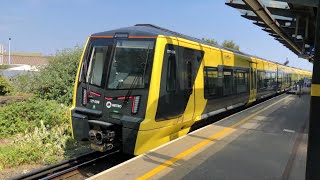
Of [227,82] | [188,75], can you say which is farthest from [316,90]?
[227,82]

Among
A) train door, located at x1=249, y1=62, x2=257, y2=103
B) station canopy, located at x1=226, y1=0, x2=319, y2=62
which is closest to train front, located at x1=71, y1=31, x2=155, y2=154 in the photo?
station canopy, located at x1=226, y1=0, x2=319, y2=62

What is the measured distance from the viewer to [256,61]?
18828mm

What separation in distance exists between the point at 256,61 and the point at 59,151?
12.2m

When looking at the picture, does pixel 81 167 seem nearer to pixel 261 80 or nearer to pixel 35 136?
pixel 35 136

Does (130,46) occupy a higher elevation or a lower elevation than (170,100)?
higher

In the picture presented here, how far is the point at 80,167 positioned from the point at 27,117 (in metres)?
4.69

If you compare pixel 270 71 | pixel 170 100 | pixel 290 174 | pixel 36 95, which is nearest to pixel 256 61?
pixel 270 71

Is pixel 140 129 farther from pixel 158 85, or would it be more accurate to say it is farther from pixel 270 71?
pixel 270 71

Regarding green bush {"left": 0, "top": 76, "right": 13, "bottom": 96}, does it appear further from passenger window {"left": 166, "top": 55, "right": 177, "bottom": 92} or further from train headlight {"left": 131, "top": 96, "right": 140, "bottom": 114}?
train headlight {"left": 131, "top": 96, "right": 140, "bottom": 114}

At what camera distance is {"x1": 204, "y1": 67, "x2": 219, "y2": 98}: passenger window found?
10539 millimetres

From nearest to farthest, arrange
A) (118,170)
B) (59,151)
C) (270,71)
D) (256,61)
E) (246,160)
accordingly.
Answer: (118,170) → (246,160) → (59,151) → (256,61) → (270,71)

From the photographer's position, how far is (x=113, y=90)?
8.02m

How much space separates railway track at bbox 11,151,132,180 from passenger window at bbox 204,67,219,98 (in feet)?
9.81

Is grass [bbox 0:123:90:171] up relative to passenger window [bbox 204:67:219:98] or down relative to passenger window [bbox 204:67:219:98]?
down
